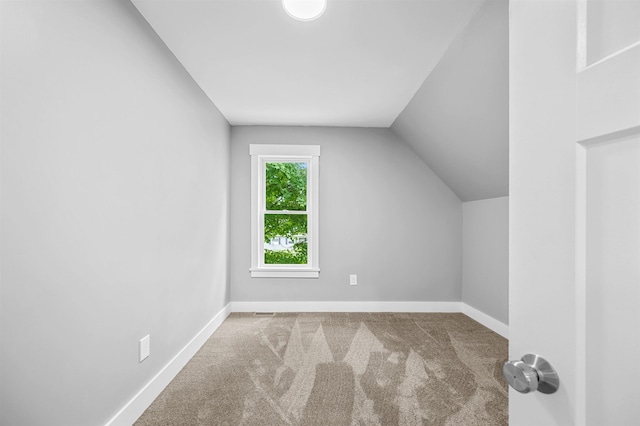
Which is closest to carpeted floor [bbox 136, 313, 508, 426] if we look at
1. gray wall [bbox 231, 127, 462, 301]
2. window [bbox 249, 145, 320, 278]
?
gray wall [bbox 231, 127, 462, 301]

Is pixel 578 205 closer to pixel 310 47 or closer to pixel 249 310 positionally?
pixel 310 47

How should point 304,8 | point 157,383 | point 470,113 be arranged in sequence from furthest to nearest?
point 470,113 < point 157,383 < point 304,8

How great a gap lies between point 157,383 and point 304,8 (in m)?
2.47

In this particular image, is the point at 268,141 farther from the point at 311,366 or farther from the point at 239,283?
the point at 311,366

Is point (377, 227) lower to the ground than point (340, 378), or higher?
higher

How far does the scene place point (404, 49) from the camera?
2355 millimetres

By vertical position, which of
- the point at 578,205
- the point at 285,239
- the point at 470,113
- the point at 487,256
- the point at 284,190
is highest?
the point at 470,113

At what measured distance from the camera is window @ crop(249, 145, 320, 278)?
13.6 feet

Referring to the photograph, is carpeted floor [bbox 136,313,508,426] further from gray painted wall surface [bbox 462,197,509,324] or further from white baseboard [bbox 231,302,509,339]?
white baseboard [bbox 231,302,509,339]

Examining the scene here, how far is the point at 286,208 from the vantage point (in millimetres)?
4234

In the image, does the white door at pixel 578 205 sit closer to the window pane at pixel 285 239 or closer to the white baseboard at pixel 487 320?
the white baseboard at pixel 487 320

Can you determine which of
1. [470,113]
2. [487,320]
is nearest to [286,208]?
[470,113]

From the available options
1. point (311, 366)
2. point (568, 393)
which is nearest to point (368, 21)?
point (568, 393)

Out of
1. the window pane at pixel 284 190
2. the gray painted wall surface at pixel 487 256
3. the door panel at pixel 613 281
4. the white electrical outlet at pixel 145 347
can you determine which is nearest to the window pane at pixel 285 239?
the window pane at pixel 284 190
